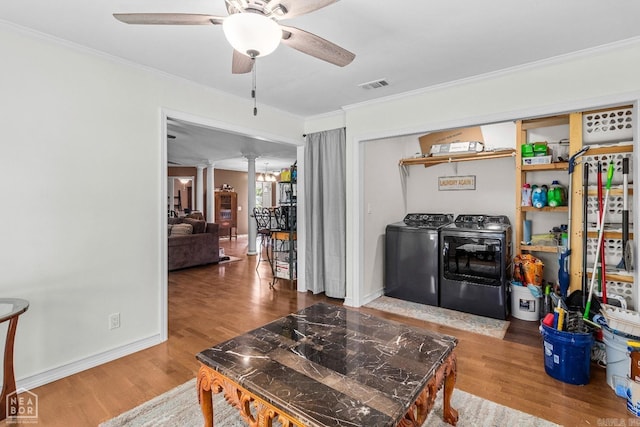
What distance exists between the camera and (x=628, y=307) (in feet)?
8.38

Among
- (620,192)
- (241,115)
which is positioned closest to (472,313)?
(620,192)

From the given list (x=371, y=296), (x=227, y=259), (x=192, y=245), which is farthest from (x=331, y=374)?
(x=227, y=259)

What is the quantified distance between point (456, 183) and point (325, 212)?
198 cm

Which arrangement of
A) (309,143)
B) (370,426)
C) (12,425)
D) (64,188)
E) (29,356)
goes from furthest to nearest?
(309,143)
(64,188)
(29,356)
(12,425)
(370,426)

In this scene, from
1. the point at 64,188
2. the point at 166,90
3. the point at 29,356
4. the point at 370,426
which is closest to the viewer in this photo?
the point at 370,426

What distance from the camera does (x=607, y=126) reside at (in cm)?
274

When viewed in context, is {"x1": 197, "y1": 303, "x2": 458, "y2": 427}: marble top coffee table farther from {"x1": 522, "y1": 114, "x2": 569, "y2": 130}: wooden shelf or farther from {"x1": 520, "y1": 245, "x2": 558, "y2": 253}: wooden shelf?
{"x1": 522, "y1": 114, "x2": 569, "y2": 130}: wooden shelf

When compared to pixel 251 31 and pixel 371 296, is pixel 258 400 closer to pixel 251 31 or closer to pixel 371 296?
pixel 251 31

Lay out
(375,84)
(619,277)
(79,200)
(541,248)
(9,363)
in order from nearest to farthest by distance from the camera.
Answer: (9,363)
(79,200)
(619,277)
(375,84)
(541,248)

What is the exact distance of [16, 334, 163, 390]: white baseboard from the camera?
219cm

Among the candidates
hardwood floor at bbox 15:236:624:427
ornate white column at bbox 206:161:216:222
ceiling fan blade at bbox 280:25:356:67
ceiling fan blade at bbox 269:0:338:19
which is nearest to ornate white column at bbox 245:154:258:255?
ornate white column at bbox 206:161:216:222

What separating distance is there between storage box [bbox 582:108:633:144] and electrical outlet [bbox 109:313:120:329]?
4.36 metres

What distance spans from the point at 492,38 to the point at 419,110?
1070mm

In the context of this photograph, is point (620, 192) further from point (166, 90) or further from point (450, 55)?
point (166, 90)
